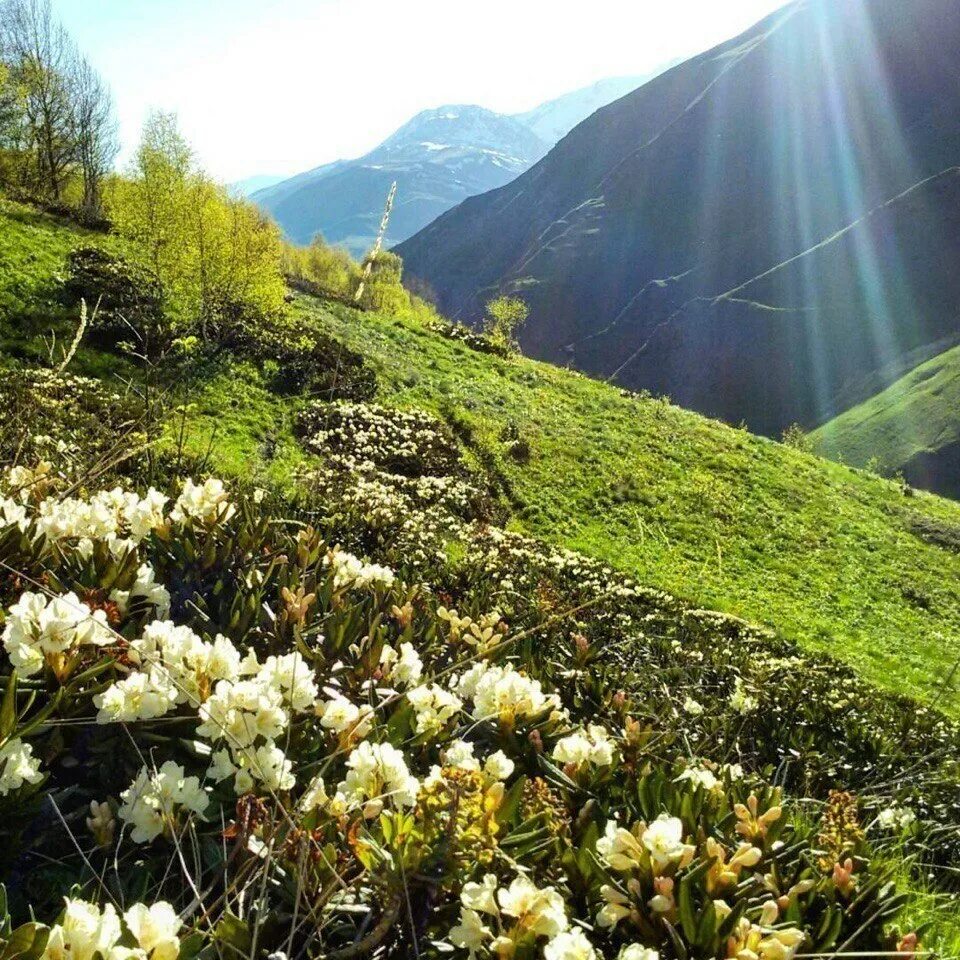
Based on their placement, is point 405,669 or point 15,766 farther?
point 405,669

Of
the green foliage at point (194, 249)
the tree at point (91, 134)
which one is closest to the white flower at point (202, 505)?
the green foliage at point (194, 249)

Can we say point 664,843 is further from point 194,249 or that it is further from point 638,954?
point 194,249

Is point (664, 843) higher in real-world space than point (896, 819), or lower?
higher

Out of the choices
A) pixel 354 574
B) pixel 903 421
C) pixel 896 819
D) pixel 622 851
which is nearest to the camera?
pixel 622 851

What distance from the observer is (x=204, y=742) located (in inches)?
74.6

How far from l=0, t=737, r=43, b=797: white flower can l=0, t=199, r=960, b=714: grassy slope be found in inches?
347

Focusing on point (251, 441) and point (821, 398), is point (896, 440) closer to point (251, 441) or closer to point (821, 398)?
point (821, 398)

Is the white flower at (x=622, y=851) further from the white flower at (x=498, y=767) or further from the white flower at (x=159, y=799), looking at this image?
the white flower at (x=159, y=799)

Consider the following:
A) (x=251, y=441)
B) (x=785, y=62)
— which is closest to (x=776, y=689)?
(x=251, y=441)

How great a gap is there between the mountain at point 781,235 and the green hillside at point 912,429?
7479 millimetres

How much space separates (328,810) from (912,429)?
95.4m

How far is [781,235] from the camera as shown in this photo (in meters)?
145

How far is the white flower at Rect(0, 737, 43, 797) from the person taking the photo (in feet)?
5.12

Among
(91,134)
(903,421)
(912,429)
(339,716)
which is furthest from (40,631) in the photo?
(903,421)
